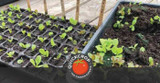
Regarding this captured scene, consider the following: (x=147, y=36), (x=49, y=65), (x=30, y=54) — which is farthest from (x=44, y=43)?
(x=147, y=36)

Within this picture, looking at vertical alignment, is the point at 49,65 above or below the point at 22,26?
below

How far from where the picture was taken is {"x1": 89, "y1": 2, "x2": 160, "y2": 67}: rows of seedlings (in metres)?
0.83

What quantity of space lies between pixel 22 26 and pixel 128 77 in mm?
1023

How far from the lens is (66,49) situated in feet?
3.75

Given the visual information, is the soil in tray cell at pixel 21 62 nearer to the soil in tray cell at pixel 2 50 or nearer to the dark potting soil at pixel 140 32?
the soil in tray cell at pixel 2 50

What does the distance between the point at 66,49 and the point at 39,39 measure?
0.23 m

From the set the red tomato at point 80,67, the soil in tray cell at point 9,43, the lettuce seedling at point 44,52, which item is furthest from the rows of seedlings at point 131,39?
the soil in tray cell at point 9,43

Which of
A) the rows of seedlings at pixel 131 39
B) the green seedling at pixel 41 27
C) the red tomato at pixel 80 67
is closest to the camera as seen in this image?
the red tomato at pixel 80 67

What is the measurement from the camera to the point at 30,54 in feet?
3.68

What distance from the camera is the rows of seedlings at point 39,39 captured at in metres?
1.07

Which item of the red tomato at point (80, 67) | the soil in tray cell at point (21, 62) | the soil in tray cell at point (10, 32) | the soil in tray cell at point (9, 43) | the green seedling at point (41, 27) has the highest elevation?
the red tomato at point (80, 67)

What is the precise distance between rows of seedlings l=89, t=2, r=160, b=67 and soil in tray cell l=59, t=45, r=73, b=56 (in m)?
0.24

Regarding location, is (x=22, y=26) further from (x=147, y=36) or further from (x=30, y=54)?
(x=147, y=36)

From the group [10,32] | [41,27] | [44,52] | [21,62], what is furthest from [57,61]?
[10,32]
